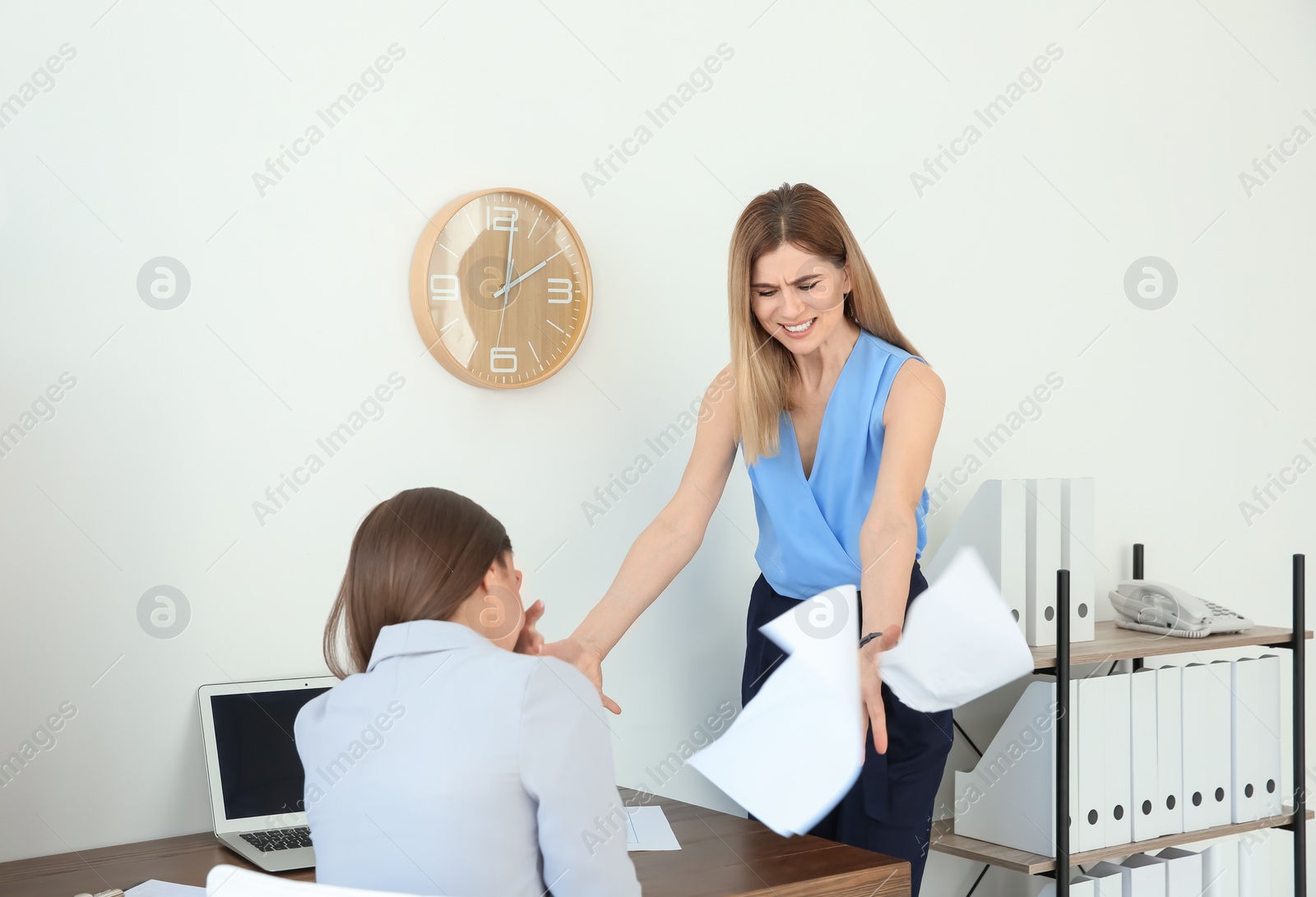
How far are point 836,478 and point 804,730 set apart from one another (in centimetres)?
64

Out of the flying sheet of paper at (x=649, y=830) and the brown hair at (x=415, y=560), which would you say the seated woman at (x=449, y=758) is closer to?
the brown hair at (x=415, y=560)

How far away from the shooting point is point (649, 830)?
75.3 inches

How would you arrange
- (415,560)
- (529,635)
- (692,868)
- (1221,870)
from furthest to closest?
(1221,870)
(692,868)
(529,635)
(415,560)

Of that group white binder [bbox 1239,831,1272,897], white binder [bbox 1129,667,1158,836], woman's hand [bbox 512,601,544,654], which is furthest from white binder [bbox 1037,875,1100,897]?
woman's hand [bbox 512,601,544,654]

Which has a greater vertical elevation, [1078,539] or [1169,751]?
[1078,539]

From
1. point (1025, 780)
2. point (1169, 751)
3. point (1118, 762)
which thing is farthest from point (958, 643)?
point (1169, 751)

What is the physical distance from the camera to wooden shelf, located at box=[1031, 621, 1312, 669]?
2.40 m

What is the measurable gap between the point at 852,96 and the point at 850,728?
5.49 ft

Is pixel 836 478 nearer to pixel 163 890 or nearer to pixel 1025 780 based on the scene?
pixel 1025 780

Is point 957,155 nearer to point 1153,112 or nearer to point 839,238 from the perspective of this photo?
point 1153,112

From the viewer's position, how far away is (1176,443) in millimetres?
3090

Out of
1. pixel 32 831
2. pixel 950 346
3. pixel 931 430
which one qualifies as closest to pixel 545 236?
pixel 931 430

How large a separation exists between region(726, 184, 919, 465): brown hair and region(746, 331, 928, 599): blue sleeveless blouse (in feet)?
0.14

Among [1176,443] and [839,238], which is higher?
[1176,443]
